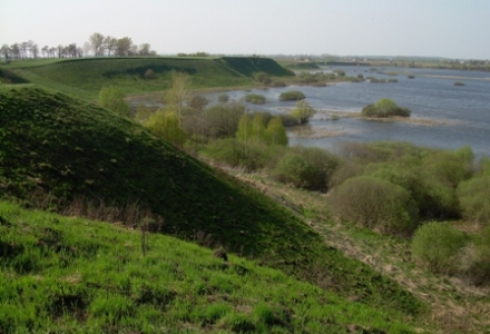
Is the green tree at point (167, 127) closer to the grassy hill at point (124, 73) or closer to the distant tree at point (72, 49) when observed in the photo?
the grassy hill at point (124, 73)

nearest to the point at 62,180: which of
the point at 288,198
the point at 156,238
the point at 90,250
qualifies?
the point at 156,238

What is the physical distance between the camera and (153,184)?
1486cm

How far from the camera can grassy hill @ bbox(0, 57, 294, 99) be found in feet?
225

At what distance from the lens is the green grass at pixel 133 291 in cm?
522

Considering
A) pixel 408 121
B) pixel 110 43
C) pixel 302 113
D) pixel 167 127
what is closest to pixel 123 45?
pixel 110 43

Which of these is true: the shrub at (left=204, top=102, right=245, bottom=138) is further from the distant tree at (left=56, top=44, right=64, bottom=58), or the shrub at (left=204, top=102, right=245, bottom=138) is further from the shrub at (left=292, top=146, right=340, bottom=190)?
the distant tree at (left=56, top=44, right=64, bottom=58)

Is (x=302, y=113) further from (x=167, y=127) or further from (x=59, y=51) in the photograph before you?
(x=59, y=51)

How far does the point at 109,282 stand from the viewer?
616 cm

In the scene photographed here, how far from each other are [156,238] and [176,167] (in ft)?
24.1

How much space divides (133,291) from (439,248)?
41.4ft

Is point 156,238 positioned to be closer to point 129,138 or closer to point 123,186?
point 123,186

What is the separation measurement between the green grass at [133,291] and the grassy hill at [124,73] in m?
57.5

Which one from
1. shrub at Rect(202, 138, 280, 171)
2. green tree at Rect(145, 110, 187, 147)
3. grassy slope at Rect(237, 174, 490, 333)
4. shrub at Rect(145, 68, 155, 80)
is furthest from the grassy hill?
grassy slope at Rect(237, 174, 490, 333)

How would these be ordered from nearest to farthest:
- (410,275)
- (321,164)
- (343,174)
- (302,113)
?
1. (410,275)
2. (343,174)
3. (321,164)
4. (302,113)
